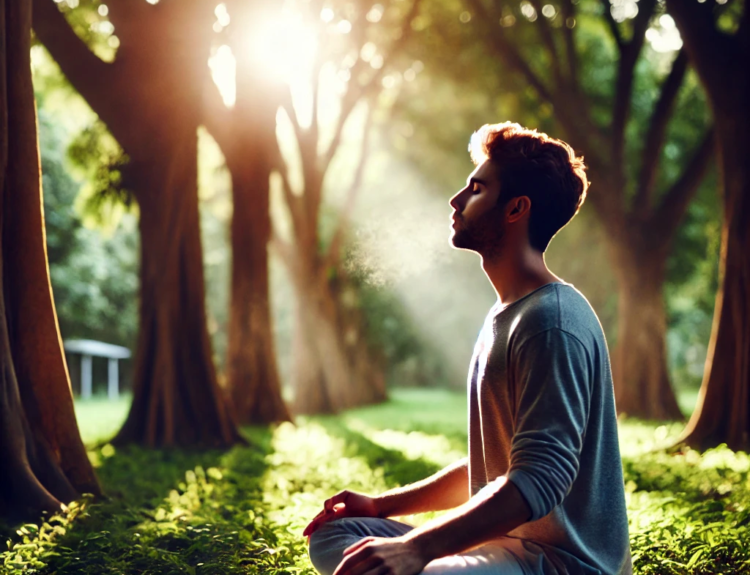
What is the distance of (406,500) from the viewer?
284 centimetres

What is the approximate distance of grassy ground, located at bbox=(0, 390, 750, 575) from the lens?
405cm

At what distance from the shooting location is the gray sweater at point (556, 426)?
7.20ft

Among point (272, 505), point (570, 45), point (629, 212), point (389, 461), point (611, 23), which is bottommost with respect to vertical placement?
point (389, 461)

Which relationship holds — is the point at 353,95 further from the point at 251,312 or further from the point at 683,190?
the point at 683,190

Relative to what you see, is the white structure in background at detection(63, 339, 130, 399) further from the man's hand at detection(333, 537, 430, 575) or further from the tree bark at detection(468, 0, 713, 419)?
the man's hand at detection(333, 537, 430, 575)

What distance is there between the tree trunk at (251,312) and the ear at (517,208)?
1078cm

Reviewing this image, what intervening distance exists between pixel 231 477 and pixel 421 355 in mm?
21911

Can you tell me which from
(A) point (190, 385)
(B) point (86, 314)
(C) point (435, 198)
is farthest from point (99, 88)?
(B) point (86, 314)

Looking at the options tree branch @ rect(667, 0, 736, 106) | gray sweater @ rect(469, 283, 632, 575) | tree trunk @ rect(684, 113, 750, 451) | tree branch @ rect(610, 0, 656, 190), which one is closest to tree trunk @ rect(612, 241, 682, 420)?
tree branch @ rect(610, 0, 656, 190)

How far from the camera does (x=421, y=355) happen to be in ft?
95.3

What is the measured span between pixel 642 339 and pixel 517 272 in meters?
13.3

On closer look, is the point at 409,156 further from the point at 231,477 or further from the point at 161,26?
the point at 231,477

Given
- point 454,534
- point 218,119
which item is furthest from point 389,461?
Result: point 454,534

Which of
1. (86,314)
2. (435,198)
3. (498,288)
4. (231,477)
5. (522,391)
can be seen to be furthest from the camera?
(86,314)
